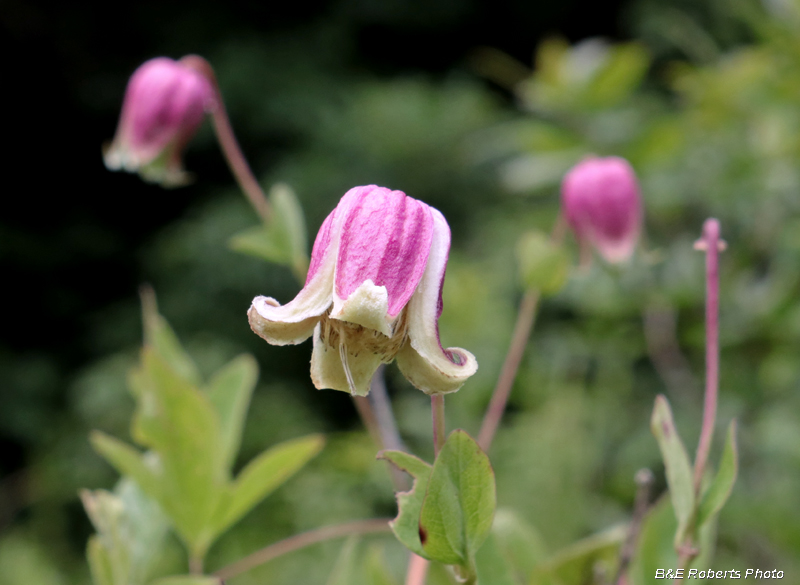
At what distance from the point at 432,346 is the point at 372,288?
37mm

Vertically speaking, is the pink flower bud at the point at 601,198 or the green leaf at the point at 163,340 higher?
the pink flower bud at the point at 601,198

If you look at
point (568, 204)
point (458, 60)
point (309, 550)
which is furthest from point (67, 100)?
point (568, 204)

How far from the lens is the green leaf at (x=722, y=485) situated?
1.11 ft

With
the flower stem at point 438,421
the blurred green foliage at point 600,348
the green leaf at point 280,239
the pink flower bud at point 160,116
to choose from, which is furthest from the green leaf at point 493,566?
the pink flower bud at point 160,116

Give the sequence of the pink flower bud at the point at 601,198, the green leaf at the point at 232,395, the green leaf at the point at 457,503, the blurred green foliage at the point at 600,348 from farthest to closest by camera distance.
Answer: the blurred green foliage at the point at 600,348
the pink flower bud at the point at 601,198
the green leaf at the point at 232,395
the green leaf at the point at 457,503

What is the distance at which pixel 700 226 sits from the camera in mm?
1351

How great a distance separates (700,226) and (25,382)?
8.32 feet

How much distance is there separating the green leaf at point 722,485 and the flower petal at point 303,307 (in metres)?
0.20

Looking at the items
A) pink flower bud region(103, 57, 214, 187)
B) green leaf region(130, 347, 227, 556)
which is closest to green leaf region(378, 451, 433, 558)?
green leaf region(130, 347, 227, 556)

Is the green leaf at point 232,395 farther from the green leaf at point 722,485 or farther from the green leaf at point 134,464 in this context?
the green leaf at point 722,485

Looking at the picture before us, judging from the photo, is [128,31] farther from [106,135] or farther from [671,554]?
[671,554]

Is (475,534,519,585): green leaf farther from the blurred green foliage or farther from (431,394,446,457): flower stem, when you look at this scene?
(431,394,446,457): flower stem

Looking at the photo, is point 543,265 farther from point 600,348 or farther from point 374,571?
point 600,348

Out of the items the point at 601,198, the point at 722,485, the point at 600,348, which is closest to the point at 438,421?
the point at 722,485
